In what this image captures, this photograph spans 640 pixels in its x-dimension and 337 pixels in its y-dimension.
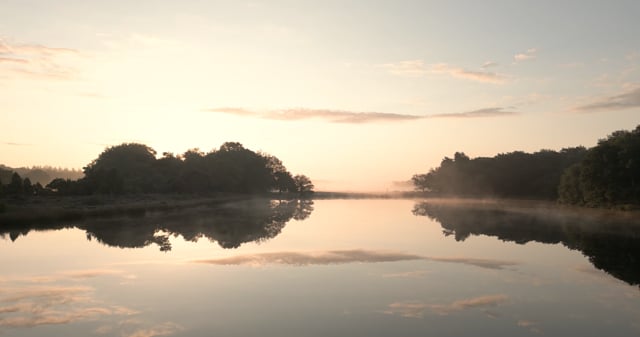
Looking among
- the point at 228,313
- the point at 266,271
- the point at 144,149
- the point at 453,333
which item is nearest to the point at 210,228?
the point at 266,271

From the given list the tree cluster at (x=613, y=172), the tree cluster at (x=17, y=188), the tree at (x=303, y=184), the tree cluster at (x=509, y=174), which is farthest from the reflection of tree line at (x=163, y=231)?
the tree at (x=303, y=184)

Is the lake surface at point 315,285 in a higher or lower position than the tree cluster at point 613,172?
lower

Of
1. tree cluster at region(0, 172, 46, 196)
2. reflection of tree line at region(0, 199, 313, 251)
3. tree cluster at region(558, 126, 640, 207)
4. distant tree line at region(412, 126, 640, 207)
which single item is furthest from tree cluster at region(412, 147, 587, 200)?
tree cluster at region(0, 172, 46, 196)

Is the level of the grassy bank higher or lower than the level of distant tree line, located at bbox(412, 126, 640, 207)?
lower

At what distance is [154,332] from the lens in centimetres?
1310

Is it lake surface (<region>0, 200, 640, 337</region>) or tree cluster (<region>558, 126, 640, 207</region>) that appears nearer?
lake surface (<region>0, 200, 640, 337</region>)

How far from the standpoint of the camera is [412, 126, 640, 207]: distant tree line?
60.8 m

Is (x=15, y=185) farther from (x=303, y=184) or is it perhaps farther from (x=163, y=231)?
(x=303, y=184)

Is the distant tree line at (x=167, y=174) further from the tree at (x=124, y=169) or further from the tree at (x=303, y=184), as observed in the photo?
the tree at (x=303, y=184)

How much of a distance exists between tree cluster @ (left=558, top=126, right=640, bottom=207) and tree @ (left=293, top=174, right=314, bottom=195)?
118 meters

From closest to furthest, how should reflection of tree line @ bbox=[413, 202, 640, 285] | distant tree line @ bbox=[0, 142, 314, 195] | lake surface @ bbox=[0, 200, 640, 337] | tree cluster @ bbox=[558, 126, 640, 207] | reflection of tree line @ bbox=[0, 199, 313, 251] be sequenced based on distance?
1. lake surface @ bbox=[0, 200, 640, 337]
2. reflection of tree line @ bbox=[413, 202, 640, 285]
3. reflection of tree line @ bbox=[0, 199, 313, 251]
4. tree cluster @ bbox=[558, 126, 640, 207]
5. distant tree line @ bbox=[0, 142, 314, 195]

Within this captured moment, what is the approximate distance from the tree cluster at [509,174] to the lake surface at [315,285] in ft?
297

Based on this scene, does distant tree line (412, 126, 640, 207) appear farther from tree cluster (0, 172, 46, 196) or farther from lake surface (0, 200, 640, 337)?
tree cluster (0, 172, 46, 196)

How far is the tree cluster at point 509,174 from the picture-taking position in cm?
12106
